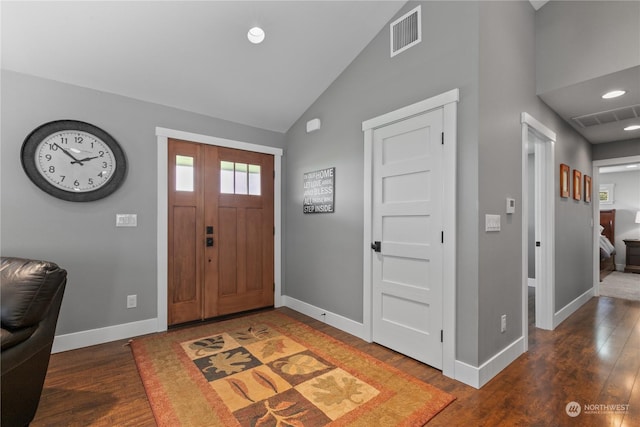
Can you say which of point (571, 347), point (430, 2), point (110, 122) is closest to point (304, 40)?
point (430, 2)

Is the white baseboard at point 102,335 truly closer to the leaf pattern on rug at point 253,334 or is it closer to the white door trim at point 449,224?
the leaf pattern on rug at point 253,334

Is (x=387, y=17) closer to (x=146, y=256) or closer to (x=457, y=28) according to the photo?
(x=457, y=28)

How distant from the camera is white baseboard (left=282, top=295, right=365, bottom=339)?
10.2ft

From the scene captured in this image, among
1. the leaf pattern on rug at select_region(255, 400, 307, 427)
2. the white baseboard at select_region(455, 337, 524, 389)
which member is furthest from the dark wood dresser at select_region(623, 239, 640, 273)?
the leaf pattern on rug at select_region(255, 400, 307, 427)

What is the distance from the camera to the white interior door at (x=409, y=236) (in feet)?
7.93

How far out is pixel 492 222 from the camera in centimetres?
232

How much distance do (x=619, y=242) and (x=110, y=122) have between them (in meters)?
9.89

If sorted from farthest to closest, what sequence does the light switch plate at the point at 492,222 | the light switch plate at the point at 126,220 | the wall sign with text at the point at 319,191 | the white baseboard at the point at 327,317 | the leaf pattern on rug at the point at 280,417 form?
1. the wall sign with text at the point at 319,191
2. the white baseboard at the point at 327,317
3. the light switch plate at the point at 126,220
4. the light switch plate at the point at 492,222
5. the leaf pattern on rug at the point at 280,417

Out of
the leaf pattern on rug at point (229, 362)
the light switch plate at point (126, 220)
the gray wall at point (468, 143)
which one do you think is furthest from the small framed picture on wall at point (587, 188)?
the light switch plate at point (126, 220)

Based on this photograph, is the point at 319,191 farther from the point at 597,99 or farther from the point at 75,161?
the point at 597,99

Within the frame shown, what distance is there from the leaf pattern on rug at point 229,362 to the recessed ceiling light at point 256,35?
2.73 metres

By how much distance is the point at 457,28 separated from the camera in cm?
230

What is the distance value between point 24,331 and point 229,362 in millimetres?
1368

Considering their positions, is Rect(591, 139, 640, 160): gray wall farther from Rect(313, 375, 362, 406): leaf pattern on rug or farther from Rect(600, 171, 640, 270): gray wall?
Rect(313, 375, 362, 406): leaf pattern on rug
